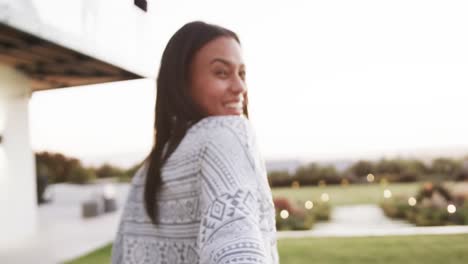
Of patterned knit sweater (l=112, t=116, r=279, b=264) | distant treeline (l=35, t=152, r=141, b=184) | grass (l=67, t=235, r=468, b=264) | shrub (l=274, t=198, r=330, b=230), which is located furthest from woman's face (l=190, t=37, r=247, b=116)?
shrub (l=274, t=198, r=330, b=230)

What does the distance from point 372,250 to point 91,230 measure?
5731 mm

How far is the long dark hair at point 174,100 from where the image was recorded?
35.1 inches

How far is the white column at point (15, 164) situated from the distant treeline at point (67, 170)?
1532mm

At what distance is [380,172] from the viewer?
15711 millimetres

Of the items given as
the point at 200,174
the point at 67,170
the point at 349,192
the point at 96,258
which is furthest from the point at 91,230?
the point at 200,174

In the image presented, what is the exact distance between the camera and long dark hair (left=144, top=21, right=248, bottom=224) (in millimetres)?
891

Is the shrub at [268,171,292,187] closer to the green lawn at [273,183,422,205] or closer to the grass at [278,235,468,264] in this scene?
the green lawn at [273,183,422,205]

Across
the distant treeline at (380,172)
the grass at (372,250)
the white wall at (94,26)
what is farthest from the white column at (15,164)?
the distant treeline at (380,172)

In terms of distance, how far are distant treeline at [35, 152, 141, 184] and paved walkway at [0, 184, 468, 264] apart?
37.7 inches

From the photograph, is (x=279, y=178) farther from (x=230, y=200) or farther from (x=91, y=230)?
(x=230, y=200)

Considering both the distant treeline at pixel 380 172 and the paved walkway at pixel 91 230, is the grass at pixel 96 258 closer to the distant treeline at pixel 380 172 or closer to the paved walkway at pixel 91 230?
the paved walkway at pixel 91 230

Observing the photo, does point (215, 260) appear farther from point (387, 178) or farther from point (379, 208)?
point (387, 178)

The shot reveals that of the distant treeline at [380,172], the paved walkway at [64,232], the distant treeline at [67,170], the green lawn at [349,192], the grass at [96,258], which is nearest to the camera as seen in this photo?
the paved walkway at [64,232]

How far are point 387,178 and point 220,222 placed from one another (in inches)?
620
